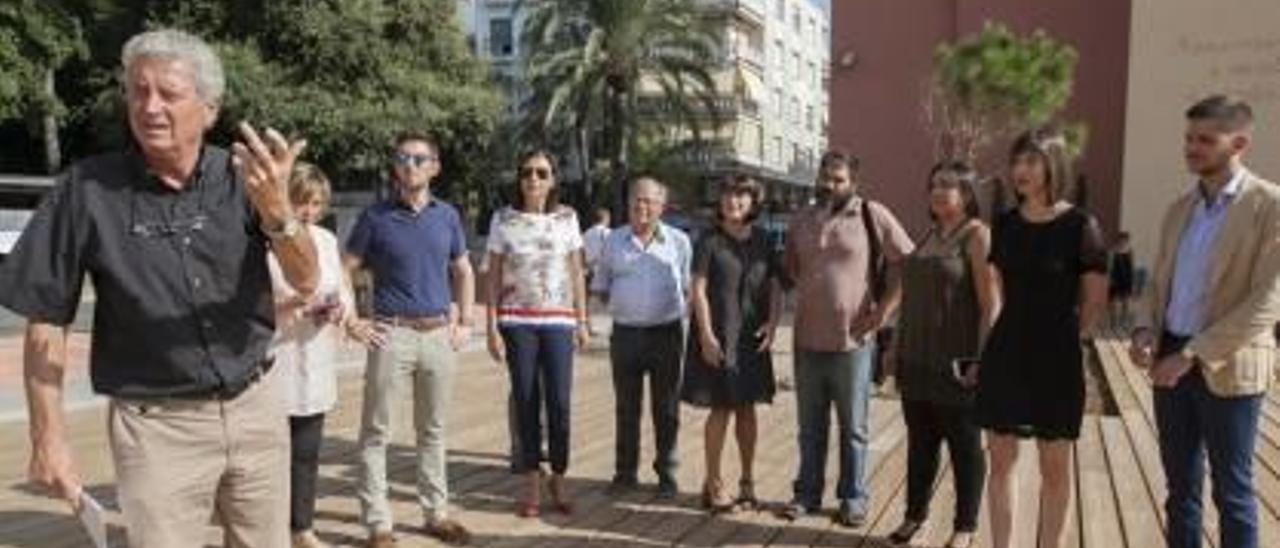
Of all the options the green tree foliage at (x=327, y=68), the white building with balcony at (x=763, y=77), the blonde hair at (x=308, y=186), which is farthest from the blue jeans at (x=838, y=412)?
the white building with balcony at (x=763, y=77)

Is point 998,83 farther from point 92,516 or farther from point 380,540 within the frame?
point 92,516

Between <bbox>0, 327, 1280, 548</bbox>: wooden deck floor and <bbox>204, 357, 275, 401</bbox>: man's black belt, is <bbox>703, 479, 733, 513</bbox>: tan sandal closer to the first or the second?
<bbox>0, 327, 1280, 548</bbox>: wooden deck floor

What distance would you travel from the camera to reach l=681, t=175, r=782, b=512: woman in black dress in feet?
22.2

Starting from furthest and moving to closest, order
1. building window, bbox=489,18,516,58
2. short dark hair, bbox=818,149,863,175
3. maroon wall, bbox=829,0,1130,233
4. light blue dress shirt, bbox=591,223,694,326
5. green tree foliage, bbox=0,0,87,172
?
building window, bbox=489,18,516,58 < maroon wall, bbox=829,0,1130,233 < green tree foliage, bbox=0,0,87,172 < light blue dress shirt, bbox=591,223,694,326 < short dark hair, bbox=818,149,863,175

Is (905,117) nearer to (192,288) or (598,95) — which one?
(598,95)

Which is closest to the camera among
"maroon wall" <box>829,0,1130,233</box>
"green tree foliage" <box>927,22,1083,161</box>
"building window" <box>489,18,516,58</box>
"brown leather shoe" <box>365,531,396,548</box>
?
"brown leather shoe" <box>365,531,396,548</box>

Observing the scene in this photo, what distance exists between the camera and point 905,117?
32438mm

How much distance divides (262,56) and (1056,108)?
14.8 meters

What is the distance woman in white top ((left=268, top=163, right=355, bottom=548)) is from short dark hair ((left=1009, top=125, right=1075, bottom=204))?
254 cm

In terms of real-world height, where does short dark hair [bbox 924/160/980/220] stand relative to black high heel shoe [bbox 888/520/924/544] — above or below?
above

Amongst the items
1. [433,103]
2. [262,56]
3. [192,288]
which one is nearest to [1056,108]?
[433,103]

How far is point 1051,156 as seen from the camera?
16.3 ft

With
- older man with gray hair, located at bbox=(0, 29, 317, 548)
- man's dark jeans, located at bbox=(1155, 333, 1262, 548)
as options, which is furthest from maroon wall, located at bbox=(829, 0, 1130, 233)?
older man with gray hair, located at bbox=(0, 29, 317, 548)

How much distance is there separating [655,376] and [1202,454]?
301cm
